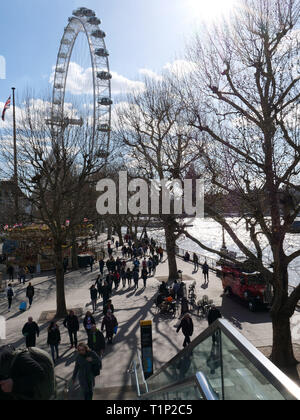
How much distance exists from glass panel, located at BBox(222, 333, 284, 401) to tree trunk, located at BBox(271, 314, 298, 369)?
6730 mm

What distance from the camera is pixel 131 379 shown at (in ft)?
29.1

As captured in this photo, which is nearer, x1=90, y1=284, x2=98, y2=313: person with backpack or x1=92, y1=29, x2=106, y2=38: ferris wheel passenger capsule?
x1=90, y1=284, x2=98, y2=313: person with backpack

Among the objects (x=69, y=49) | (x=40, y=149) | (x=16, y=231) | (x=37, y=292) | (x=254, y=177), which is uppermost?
(x=69, y=49)

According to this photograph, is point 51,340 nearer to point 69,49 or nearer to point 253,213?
point 253,213

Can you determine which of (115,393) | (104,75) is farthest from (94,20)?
(115,393)

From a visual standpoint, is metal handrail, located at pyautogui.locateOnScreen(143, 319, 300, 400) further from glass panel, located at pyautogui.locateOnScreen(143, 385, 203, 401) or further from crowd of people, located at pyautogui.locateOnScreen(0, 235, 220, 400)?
crowd of people, located at pyautogui.locateOnScreen(0, 235, 220, 400)

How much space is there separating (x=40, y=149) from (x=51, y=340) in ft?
27.3

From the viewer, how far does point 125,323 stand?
46.6ft

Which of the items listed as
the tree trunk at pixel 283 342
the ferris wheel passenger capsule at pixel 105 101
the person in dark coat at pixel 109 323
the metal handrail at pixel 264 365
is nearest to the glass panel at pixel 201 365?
the metal handrail at pixel 264 365

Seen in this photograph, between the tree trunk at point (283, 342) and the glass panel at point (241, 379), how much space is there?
265 inches

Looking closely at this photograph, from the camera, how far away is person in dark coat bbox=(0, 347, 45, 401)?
2824 millimetres

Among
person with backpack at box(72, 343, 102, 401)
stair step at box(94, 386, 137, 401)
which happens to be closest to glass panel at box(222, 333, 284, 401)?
person with backpack at box(72, 343, 102, 401)

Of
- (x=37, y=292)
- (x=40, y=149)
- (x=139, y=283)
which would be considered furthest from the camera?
(x=139, y=283)
